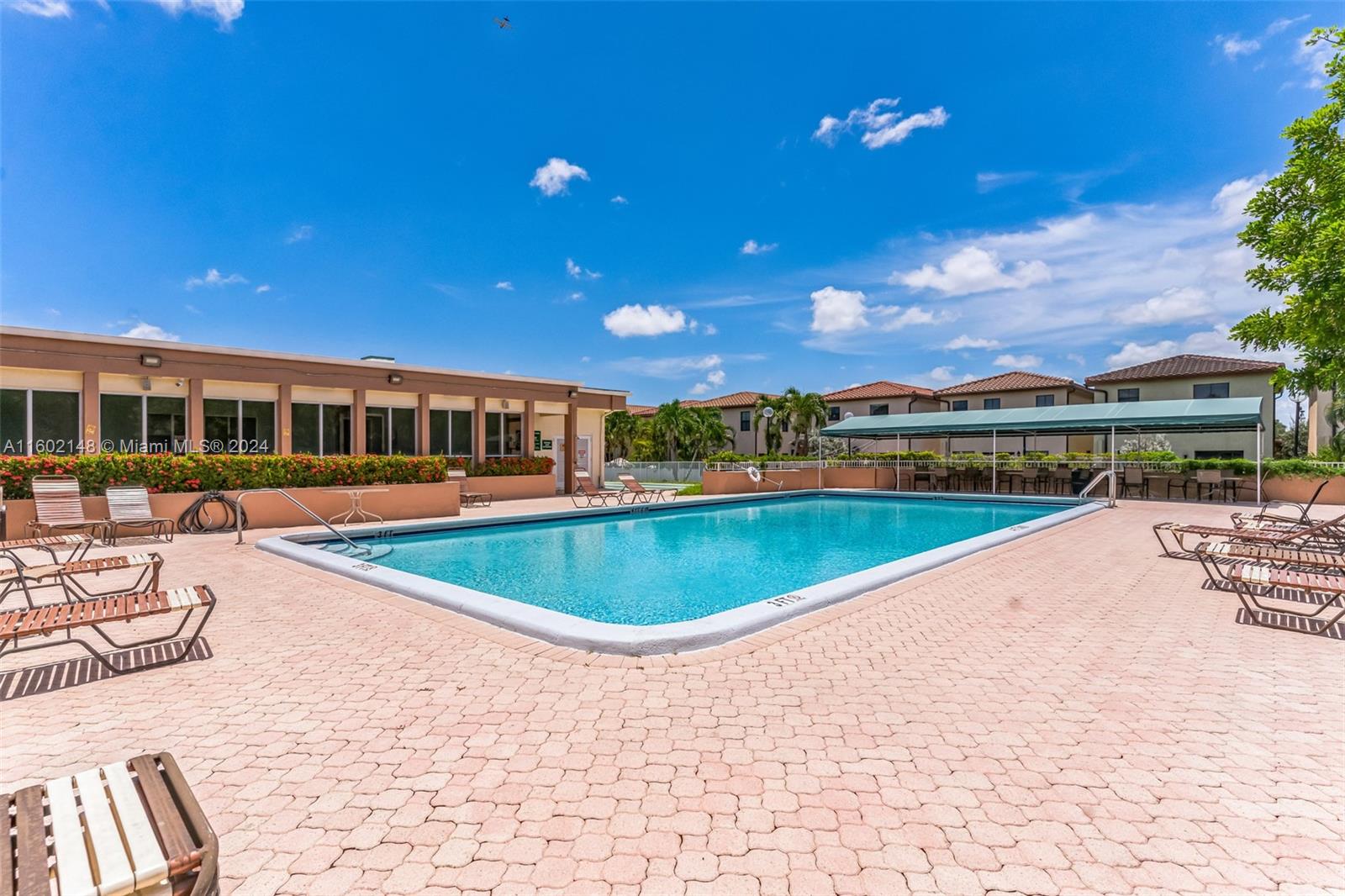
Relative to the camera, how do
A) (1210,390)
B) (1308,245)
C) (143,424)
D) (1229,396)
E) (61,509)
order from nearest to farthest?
(1308,245) → (61,509) → (143,424) → (1229,396) → (1210,390)

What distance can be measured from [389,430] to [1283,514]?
2444cm

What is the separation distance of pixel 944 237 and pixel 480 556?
19.7m

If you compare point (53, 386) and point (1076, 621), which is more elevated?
point (53, 386)

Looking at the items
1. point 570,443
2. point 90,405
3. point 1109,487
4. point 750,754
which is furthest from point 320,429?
point 1109,487

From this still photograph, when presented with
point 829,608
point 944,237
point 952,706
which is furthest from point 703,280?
point 952,706

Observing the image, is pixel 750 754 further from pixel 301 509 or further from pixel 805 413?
pixel 805 413

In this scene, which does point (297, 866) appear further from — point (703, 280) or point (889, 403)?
point (889, 403)

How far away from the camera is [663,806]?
2727 mm

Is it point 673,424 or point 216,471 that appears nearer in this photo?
point 216,471

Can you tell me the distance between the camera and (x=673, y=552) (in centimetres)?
1190

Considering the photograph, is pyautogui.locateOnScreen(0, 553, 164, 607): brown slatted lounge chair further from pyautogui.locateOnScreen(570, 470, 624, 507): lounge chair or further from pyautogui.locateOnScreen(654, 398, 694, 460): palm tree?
pyautogui.locateOnScreen(654, 398, 694, 460): palm tree

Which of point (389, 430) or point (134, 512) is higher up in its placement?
point (389, 430)

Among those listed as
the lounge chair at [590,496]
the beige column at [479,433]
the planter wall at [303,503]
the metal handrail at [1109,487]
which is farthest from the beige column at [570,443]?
the metal handrail at [1109,487]

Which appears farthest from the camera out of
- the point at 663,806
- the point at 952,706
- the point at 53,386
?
the point at 53,386
